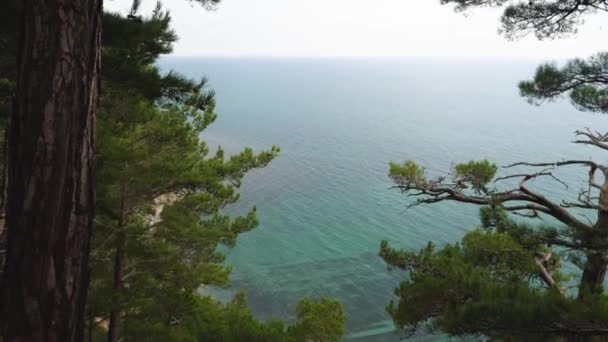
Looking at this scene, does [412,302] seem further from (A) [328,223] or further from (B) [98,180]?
(A) [328,223]

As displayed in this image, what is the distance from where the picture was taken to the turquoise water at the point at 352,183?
19.2m

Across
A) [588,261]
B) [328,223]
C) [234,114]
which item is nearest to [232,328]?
[588,261]

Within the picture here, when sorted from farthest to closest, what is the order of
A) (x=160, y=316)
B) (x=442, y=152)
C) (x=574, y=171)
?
1. (x=442, y=152)
2. (x=574, y=171)
3. (x=160, y=316)

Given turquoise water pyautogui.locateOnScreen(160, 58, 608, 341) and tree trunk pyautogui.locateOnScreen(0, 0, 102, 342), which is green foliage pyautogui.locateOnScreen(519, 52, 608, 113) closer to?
tree trunk pyautogui.locateOnScreen(0, 0, 102, 342)

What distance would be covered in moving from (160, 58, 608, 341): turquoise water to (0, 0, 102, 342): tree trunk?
15.3 meters

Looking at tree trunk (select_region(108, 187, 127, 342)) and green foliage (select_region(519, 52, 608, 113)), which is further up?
green foliage (select_region(519, 52, 608, 113))

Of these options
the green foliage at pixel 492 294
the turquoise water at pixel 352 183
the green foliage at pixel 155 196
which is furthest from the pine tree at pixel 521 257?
the turquoise water at pixel 352 183

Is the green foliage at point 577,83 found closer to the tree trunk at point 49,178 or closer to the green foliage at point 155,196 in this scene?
the green foliage at point 155,196

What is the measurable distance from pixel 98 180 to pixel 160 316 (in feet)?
7.85

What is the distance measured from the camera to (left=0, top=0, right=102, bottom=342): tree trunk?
5.05ft

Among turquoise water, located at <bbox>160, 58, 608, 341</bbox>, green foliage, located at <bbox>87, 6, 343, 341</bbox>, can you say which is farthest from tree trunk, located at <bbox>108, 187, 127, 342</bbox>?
turquoise water, located at <bbox>160, 58, 608, 341</bbox>

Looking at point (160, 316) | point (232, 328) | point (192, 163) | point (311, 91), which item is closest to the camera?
point (232, 328)

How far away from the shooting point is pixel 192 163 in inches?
286

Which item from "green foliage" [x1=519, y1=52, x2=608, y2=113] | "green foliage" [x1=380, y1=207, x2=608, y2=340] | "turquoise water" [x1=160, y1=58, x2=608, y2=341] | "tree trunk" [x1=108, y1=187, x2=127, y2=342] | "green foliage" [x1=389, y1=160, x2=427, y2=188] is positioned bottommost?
"turquoise water" [x1=160, y1=58, x2=608, y2=341]
